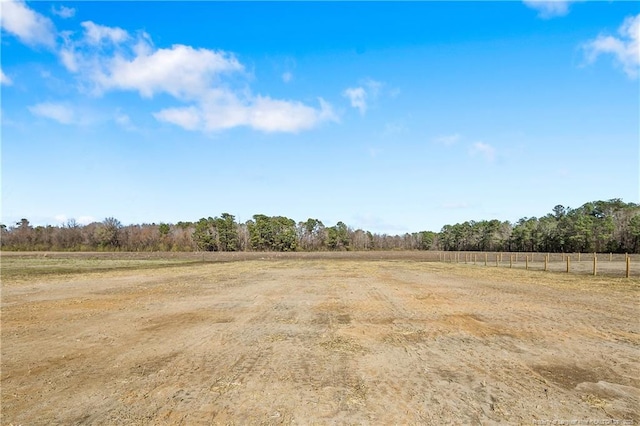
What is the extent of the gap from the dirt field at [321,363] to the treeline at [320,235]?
10259cm

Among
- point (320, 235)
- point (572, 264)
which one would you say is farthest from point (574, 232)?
point (320, 235)

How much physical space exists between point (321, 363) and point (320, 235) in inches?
5673

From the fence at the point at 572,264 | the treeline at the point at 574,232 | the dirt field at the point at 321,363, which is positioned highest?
the treeline at the point at 574,232

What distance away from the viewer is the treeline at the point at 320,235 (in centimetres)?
9819

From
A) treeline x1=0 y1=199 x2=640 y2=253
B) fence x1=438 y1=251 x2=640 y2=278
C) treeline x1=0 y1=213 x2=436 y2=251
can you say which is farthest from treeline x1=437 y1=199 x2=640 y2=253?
treeline x1=0 y1=213 x2=436 y2=251

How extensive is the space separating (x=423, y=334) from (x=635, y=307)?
30.2ft

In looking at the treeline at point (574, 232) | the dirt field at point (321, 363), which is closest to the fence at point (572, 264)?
the dirt field at point (321, 363)

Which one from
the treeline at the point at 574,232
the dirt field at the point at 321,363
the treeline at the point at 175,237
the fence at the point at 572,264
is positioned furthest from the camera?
the treeline at the point at 175,237

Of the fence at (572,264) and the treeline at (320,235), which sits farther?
the treeline at (320,235)

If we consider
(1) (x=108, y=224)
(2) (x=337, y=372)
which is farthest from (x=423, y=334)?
(1) (x=108, y=224)

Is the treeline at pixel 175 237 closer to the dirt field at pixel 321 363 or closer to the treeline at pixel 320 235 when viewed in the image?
the treeline at pixel 320 235

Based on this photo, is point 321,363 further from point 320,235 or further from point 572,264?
point 320,235

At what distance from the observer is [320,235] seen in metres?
151

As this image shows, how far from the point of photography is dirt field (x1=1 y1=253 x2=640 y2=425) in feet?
16.5
